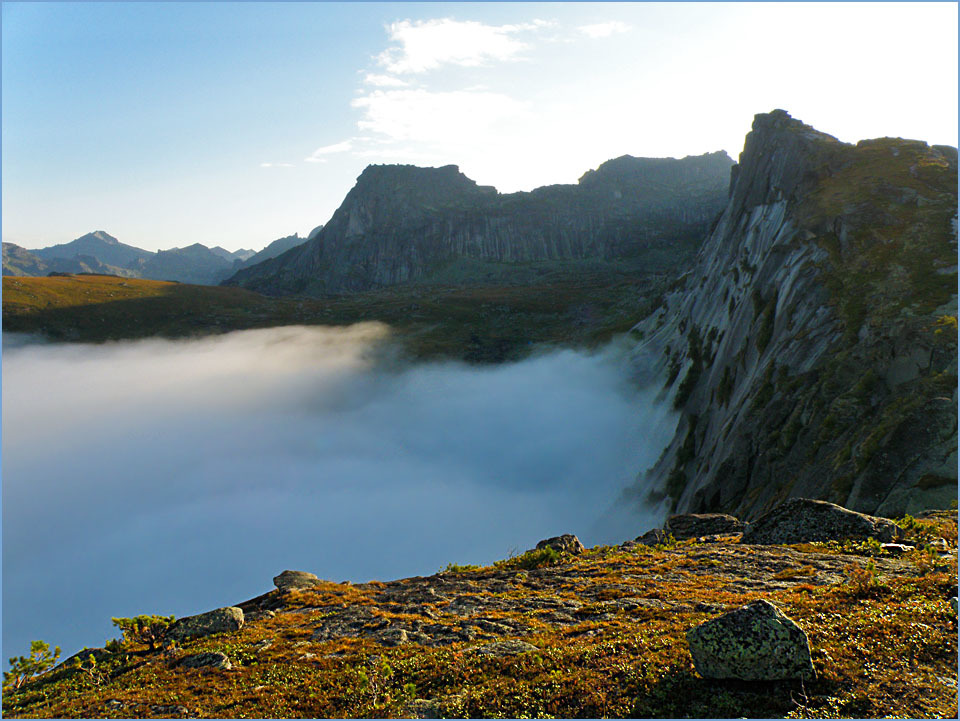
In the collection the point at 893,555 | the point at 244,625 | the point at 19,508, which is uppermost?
the point at 893,555

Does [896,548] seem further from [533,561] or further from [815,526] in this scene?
[533,561]

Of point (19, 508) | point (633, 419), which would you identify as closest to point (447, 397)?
point (633, 419)

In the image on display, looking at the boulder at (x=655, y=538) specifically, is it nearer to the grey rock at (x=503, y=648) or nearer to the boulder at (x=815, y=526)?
the boulder at (x=815, y=526)

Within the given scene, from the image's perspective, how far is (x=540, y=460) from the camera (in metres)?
108

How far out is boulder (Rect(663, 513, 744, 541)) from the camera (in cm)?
2819

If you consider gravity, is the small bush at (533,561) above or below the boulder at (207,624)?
below

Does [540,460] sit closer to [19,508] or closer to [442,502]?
[442,502]

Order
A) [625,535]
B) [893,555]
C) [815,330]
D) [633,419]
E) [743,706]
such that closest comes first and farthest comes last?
[743,706]
[893,555]
[815,330]
[625,535]
[633,419]

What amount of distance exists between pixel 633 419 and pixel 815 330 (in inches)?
1890

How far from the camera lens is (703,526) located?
2912 centimetres

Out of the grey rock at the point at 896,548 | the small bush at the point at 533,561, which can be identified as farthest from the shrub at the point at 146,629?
the grey rock at the point at 896,548

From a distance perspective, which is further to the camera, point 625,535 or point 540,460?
point 540,460

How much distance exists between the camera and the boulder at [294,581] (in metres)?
26.4

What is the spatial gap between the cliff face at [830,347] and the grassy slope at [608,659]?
5.63 meters
